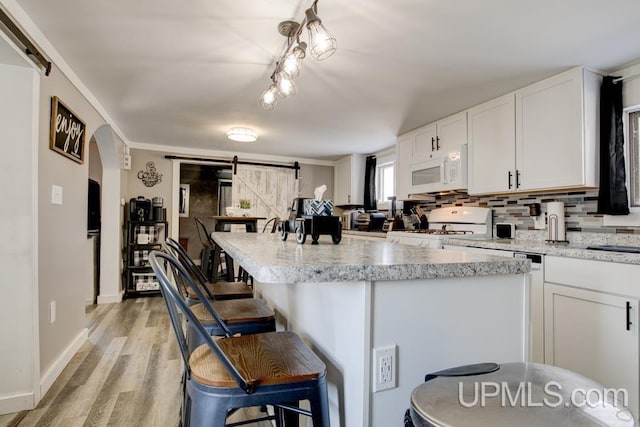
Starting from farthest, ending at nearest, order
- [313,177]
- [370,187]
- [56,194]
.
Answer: [313,177]
[370,187]
[56,194]

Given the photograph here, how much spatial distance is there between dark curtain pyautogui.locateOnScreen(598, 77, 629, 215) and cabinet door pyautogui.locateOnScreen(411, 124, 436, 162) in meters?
1.50

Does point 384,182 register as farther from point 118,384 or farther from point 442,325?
point 442,325

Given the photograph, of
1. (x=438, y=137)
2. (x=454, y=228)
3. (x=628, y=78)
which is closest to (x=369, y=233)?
(x=454, y=228)

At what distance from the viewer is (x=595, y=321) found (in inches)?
75.1

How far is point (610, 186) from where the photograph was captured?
2305mm

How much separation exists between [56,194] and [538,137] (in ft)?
11.4

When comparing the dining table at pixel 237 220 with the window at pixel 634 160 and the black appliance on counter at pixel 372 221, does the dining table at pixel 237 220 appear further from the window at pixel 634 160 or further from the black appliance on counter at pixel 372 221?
the window at pixel 634 160

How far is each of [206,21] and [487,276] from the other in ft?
6.18

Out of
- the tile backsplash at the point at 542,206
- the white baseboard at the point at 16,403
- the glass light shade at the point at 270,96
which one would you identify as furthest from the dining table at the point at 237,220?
the tile backsplash at the point at 542,206

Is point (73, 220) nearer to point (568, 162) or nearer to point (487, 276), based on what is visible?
point (487, 276)

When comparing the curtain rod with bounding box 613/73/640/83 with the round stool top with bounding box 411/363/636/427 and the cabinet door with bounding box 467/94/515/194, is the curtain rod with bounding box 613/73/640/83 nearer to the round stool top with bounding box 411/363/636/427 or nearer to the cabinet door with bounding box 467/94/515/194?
the cabinet door with bounding box 467/94/515/194

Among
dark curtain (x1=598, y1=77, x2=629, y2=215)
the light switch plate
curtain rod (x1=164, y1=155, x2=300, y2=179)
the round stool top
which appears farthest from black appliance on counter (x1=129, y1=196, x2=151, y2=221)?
dark curtain (x1=598, y1=77, x2=629, y2=215)

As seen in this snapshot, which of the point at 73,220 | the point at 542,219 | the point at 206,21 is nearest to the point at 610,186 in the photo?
the point at 542,219

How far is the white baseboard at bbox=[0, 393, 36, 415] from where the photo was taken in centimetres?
187
